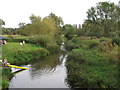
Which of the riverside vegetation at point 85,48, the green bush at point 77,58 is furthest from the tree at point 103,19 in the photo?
the green bush at point 77,58

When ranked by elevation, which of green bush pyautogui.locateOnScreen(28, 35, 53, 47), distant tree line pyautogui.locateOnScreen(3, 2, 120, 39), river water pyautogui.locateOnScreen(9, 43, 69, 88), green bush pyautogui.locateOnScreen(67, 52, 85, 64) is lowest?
river water pyautogui.locateOnScreen(9, 43, 69, 88)

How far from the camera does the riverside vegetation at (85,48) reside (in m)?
10.1

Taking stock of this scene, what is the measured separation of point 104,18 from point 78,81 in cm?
3501

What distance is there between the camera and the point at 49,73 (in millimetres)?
14508

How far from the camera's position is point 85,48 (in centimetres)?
2441

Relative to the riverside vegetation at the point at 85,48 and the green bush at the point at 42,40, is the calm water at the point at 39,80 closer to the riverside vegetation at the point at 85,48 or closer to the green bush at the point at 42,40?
the riverside vegetation at the point at 85,48

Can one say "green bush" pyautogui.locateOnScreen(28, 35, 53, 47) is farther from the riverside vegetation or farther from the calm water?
the calm water

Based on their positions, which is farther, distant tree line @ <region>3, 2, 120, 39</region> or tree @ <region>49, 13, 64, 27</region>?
tree @ <region>49, 13, 64, 27</region>

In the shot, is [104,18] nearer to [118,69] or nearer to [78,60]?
[78,60]

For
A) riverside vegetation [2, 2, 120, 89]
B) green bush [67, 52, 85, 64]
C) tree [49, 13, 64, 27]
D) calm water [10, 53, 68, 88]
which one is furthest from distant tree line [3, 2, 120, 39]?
calm water [10, 53, 68, 88]

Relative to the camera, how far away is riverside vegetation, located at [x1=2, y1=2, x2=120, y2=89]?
1008 centimetres

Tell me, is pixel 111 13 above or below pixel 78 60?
above

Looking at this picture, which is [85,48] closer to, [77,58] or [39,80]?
[77,58]

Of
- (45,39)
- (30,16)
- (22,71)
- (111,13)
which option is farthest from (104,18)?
(22,71)
